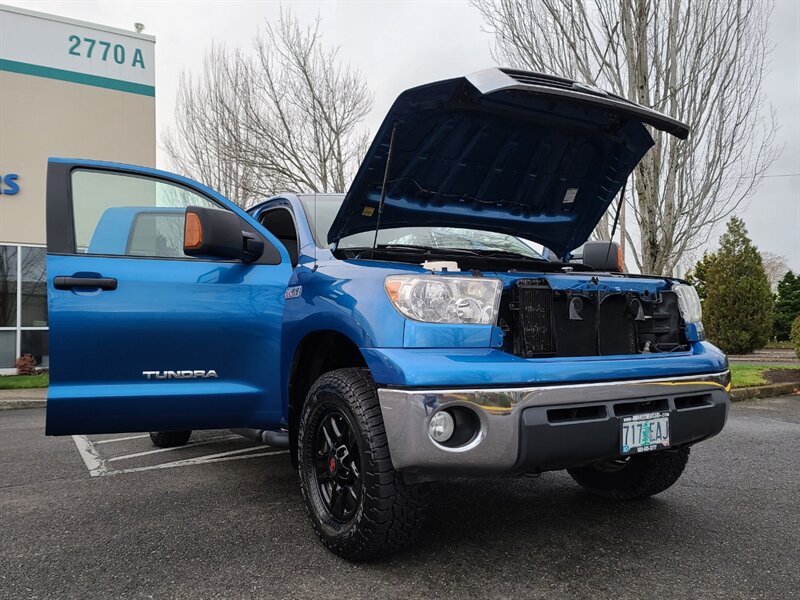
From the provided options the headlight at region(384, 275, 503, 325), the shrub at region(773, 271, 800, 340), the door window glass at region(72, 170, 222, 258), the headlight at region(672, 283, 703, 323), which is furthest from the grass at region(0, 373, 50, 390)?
the shrub at region(773, 271, 800, 340)

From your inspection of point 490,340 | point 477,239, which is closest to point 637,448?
point 490,340

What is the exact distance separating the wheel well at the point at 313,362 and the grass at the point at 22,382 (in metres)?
7.40

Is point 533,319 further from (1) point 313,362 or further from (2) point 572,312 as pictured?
(1) point 313,362

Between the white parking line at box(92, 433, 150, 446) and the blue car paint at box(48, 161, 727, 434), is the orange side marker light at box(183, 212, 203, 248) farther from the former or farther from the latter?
the white parking line at box(92, 433, 150, 446)

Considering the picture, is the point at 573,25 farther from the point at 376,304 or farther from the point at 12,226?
the point at 12,226

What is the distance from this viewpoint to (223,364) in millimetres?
3082

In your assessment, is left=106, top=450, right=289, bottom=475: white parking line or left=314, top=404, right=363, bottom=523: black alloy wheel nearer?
left=314, top=404, right=363, bottom=523: black alloy wheel

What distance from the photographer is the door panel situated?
2.89 meters

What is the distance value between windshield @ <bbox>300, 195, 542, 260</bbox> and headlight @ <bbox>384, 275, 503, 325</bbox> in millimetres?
934

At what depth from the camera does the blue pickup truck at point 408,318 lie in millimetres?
2256

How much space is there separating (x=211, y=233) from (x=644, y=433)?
2.09 meters

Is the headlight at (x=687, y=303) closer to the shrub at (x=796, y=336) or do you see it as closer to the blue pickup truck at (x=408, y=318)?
the blue pickup truck at (x=408, y=318)

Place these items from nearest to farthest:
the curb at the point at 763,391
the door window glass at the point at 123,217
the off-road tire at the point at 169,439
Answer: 1. the door window glass at the point at 123,217
2. the off-road tire at the point at 169,439
3. the curb at the point at 763,391

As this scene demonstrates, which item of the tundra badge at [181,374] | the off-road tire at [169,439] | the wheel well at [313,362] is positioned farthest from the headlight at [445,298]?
the off-road tire at [169,439]
